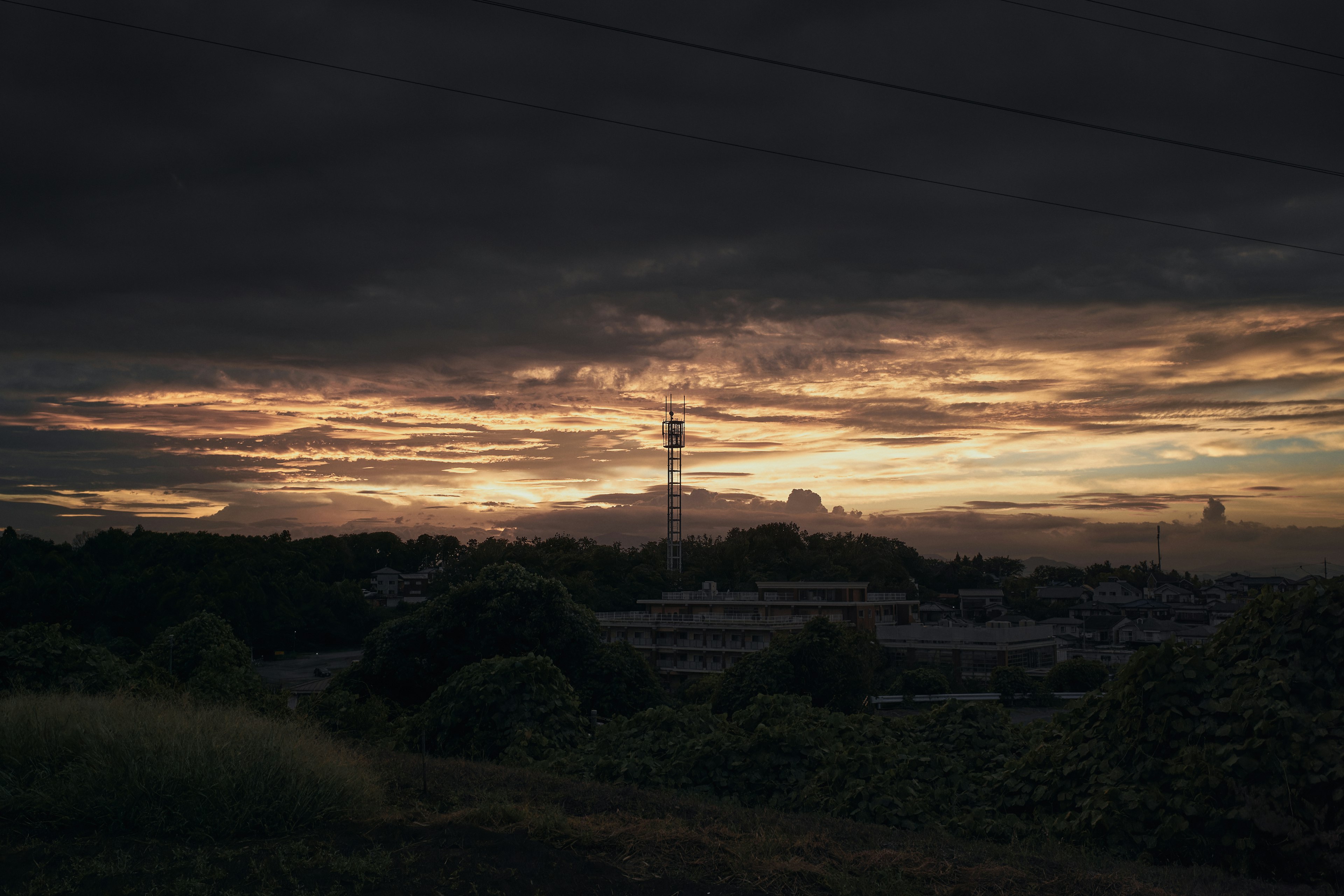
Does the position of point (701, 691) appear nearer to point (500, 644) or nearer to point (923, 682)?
point (923, 682)

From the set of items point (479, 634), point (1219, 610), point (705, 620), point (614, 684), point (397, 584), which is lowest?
point (397, 584)

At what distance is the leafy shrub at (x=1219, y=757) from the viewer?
261 inches

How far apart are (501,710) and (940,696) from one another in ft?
105

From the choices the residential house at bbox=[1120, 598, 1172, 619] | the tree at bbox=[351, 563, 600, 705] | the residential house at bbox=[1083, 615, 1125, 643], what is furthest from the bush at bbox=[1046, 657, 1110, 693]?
the residential house at bbox=[1120, 598, 1172, 619]

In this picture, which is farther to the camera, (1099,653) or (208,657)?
(1099,653)

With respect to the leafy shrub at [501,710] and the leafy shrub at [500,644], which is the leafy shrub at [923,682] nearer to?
the leafy shrub at [500,644]

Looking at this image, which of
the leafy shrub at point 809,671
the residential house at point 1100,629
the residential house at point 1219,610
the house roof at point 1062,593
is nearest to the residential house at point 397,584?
the leafy shrub at point 809,671

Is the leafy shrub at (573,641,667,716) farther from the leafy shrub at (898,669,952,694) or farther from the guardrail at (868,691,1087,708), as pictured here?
the leafy shrub at (898,669,952,694)

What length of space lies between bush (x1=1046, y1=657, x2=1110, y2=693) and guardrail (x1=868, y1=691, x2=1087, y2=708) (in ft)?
1.32

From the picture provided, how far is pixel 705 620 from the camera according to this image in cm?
5622

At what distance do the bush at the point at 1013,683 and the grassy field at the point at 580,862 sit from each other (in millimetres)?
34917

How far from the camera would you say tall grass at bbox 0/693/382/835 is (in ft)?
23.5

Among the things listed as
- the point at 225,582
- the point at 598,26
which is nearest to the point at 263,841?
the point at 598,26

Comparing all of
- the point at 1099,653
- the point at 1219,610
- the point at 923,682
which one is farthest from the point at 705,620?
the point at 1219,610
